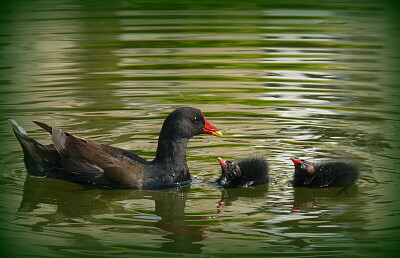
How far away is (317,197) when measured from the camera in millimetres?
8398

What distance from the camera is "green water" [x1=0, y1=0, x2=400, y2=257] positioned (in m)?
7.05

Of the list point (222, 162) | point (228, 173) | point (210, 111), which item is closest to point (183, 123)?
point (222, 162)

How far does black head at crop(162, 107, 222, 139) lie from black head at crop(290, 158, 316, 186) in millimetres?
1130

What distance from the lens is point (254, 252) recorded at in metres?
6.58

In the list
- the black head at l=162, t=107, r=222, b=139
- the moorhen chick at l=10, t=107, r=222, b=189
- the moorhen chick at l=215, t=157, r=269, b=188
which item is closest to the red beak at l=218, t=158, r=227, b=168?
the moorhen chick at l=215, t=157, r=269, b=188

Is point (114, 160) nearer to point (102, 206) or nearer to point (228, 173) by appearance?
point (102, 206)

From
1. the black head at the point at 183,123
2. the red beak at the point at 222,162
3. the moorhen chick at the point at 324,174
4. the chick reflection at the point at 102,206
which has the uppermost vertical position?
the black head at the point at 183,123

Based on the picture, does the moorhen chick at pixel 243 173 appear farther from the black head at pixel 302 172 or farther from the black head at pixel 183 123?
the black head at pixel 183 123

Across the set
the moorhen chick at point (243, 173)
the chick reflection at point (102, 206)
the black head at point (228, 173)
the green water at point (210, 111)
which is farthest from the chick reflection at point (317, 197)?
the chick reflection at point (102, 206)

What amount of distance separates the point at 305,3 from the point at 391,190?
12.7 metres

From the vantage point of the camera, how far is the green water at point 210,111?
7051 millimetres

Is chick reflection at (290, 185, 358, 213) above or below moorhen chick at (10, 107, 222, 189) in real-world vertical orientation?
below

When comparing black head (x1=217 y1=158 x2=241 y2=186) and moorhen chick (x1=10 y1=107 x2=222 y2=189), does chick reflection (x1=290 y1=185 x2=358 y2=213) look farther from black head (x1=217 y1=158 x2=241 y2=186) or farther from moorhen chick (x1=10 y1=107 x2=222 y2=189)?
moorhen chick (x1=10 y1=107 x2=222 y2=189)

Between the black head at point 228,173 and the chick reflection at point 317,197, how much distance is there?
62cm
